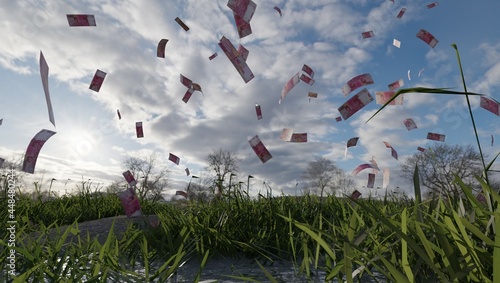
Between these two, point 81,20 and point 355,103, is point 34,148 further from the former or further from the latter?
point 355,103

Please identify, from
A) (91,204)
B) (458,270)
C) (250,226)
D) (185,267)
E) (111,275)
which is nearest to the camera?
(458,270)

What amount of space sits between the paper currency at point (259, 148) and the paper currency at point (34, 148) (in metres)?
1.57

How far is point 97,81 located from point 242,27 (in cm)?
185

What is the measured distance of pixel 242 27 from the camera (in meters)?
3.95

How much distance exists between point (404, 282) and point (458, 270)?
0.24m

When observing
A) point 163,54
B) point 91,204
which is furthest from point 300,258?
point 91,204

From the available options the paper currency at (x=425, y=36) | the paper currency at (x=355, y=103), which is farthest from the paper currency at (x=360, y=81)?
the paper currency at (x=425, y=36)

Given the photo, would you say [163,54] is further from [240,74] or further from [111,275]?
[111,275]

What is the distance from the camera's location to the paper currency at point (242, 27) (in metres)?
3.88

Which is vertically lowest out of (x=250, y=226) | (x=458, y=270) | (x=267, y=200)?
(x=458, y=270)

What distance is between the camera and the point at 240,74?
3604 millimetres

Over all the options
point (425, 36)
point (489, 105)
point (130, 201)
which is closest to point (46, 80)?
point (130, 201)

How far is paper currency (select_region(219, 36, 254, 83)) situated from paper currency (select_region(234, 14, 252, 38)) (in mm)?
242

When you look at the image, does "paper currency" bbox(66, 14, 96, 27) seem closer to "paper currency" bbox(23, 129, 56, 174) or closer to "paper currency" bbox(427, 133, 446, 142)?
"paper currency" bbox(23, 129, 56, 174)
